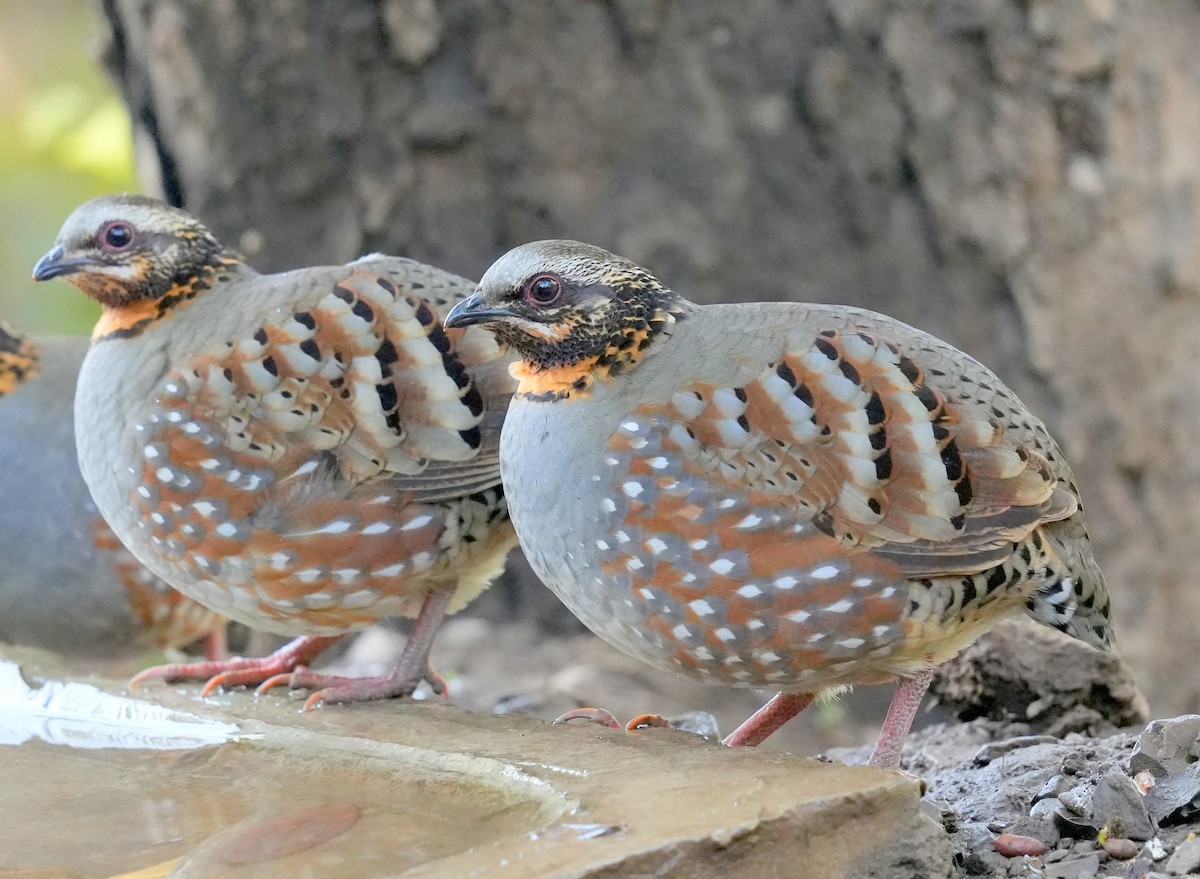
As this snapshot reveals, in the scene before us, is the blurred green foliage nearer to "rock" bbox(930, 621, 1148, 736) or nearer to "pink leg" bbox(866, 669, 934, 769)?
"rock" bbox(930, 621, 1148, 736)

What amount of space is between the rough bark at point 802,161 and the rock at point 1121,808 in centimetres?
322

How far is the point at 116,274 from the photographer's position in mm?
4559

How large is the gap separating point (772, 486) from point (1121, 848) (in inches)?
45.7

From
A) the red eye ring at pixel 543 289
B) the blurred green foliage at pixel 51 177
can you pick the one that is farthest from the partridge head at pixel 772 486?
the blurred green foliage at pixel 51 177

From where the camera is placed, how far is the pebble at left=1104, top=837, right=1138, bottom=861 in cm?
345

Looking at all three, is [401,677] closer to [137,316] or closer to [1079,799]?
[137,316]

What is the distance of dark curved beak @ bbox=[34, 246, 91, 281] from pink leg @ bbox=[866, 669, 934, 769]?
2716mm

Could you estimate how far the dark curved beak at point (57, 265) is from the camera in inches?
177

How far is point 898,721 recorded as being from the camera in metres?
3.88

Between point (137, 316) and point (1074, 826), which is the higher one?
point (137, 316)

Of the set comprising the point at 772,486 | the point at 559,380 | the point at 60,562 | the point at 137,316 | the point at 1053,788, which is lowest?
the point at 1053,788

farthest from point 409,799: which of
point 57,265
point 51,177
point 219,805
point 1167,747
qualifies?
point 51,177

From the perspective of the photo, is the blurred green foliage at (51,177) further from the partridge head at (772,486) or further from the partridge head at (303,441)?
the partridge head at (772,486)

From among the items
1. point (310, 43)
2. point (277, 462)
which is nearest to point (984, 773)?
point (277, 462)
